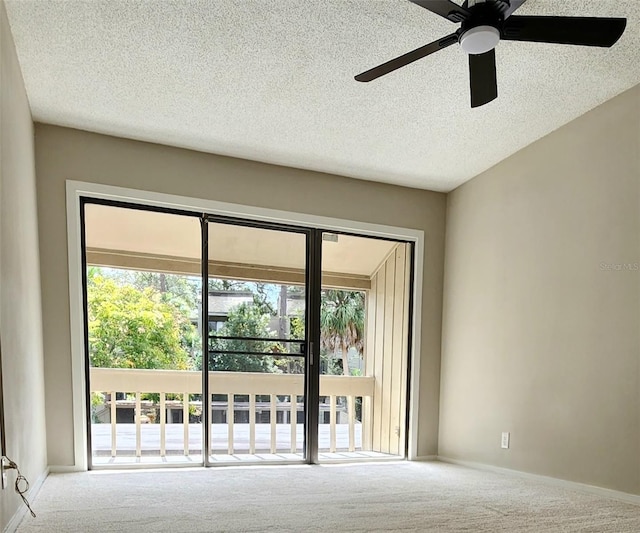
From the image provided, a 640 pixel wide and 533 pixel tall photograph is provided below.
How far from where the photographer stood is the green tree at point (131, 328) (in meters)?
3.39

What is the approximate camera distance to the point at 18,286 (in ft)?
8.14

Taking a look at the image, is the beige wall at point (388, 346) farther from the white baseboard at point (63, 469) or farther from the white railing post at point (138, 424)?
the white baseboard at point (63, 469)

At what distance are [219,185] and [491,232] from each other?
2202 mm

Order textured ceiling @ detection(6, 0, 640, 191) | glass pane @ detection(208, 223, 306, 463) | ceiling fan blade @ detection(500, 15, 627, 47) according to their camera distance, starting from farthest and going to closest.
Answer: glass pane @ detection(208, 223, 306, 463) → textured ceiling @ detection(6, 0, 640, 191) → ceiling fan blade @ detection(500, 15, 627, 47)

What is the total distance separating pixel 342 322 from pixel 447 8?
278 cm

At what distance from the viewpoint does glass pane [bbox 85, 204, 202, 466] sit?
3408 mm

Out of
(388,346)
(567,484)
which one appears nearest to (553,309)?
(567,484)

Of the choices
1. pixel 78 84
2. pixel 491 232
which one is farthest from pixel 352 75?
pixel 491 232

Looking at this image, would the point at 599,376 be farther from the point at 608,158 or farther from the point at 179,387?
the point at 179,387

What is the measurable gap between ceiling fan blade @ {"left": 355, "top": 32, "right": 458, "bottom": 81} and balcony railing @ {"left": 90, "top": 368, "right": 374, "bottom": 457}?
2469mm

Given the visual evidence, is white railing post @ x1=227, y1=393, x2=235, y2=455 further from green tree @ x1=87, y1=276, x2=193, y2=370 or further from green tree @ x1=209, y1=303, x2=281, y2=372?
green tree @ x1=87, y1=276, x2=193, y2=370

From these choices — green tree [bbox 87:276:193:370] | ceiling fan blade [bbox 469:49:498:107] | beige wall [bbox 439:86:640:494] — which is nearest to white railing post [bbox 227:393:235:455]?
green tree [bbox 87:276:193:370]

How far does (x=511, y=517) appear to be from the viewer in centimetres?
259

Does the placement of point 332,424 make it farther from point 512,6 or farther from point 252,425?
point 512,6
